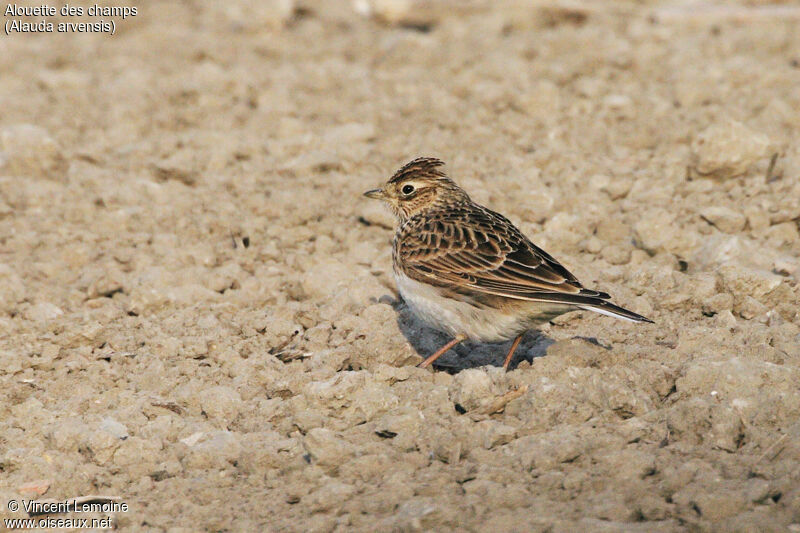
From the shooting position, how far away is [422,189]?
659 centimetres

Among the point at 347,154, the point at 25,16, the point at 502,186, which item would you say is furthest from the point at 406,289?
the point at 25,16


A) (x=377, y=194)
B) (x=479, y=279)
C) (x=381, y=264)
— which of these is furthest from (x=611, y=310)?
(x=381, y=264)

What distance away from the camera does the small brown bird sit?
5.41 m

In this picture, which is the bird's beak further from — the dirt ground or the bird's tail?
the bird's tail

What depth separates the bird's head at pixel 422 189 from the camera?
6.58 m

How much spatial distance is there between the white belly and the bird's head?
85cm

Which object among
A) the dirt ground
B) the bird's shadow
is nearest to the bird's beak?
→ the dirt ground

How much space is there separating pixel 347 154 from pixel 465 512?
4.89 meters

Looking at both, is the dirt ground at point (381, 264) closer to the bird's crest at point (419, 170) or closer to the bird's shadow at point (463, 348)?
the bird's shadow at point (463, 348)

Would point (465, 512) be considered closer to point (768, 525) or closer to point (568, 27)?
point (768, 525)

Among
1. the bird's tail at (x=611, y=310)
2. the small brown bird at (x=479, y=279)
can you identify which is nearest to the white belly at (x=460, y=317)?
the small brown bird at (x=479, y=279)

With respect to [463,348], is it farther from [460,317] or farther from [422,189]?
[422,189]

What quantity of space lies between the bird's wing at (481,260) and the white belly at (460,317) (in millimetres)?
88

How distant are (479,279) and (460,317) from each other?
0.25 meters
